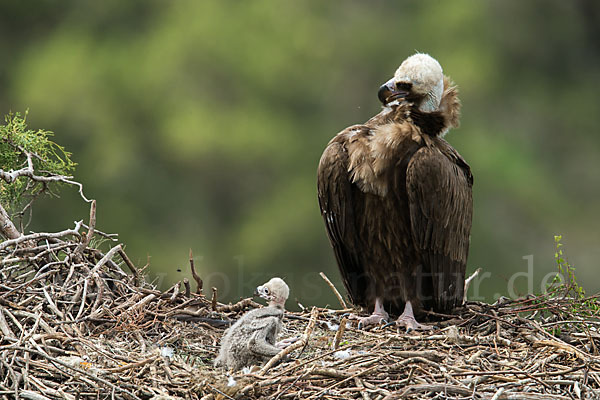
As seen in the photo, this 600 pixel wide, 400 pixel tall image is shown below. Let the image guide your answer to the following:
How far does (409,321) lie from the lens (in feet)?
14.4

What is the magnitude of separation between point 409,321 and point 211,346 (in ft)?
3.79

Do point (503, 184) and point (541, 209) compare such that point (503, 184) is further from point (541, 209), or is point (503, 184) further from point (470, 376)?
point (470, 376)

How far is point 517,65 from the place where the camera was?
13.1 m

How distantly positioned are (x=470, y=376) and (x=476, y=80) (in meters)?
9.06

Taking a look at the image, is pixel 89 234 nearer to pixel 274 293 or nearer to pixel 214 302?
pixel 214 302

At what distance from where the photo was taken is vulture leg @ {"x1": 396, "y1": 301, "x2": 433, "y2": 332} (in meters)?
4.33

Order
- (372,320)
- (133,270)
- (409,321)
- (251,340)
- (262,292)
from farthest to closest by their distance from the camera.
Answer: (372,320) < (409,321) < (133,270) < (262,292) < (251,340)

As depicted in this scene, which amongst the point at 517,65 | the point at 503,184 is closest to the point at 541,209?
the point at 503,184

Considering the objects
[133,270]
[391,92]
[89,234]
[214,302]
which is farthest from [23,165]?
[391,92]

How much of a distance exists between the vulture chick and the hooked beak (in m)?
1.42

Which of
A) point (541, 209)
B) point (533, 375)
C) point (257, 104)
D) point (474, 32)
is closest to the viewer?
point (533, 375)

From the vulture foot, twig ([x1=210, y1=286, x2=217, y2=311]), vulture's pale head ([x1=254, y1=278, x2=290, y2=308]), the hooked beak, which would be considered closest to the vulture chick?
vulture's pale head ([x1=254, y1=278, x2=290, y2=308])

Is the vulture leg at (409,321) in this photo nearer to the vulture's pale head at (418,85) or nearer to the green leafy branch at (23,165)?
the vulture's pale head at (418,85)

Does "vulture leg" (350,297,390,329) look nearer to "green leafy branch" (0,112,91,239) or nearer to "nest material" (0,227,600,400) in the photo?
"nest material" (0,227,600,400)
